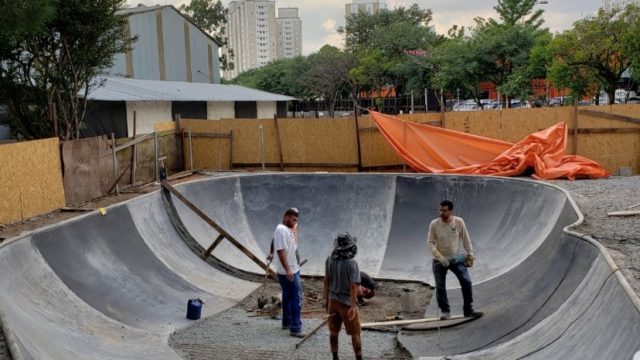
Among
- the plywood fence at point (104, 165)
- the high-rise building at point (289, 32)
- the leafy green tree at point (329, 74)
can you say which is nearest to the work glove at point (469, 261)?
the plywood fence at point (104, 165)

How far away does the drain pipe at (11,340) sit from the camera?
4.88m

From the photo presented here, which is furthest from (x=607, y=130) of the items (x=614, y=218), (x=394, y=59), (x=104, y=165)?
(x=394, y=59)

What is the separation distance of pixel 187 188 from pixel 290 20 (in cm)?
15654

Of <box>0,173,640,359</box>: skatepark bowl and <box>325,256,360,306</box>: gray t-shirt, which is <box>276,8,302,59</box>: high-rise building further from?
<box>325,256,360,306</box>: gray t-shirt

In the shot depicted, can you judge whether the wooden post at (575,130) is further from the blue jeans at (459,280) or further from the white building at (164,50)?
the white building at (164,50)

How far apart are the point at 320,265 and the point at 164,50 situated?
83.0 feet

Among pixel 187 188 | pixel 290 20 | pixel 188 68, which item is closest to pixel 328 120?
pixel 187 188

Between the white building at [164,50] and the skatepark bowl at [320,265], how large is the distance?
718 inches

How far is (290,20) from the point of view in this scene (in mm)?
163750

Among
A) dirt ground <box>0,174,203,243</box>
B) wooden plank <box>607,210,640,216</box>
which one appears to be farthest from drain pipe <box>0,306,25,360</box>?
wooden plank <box>607,210,640,216</box>

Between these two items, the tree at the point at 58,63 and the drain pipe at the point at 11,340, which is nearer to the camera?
the drain pipe at the point at 11,340

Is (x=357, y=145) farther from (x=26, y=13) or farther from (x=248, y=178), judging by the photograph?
(x=26, y=13)

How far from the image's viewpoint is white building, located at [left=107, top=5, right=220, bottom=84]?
30.9 metres

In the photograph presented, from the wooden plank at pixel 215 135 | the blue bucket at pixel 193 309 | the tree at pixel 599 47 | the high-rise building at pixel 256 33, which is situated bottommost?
the blue bucket at pixel 193 309
